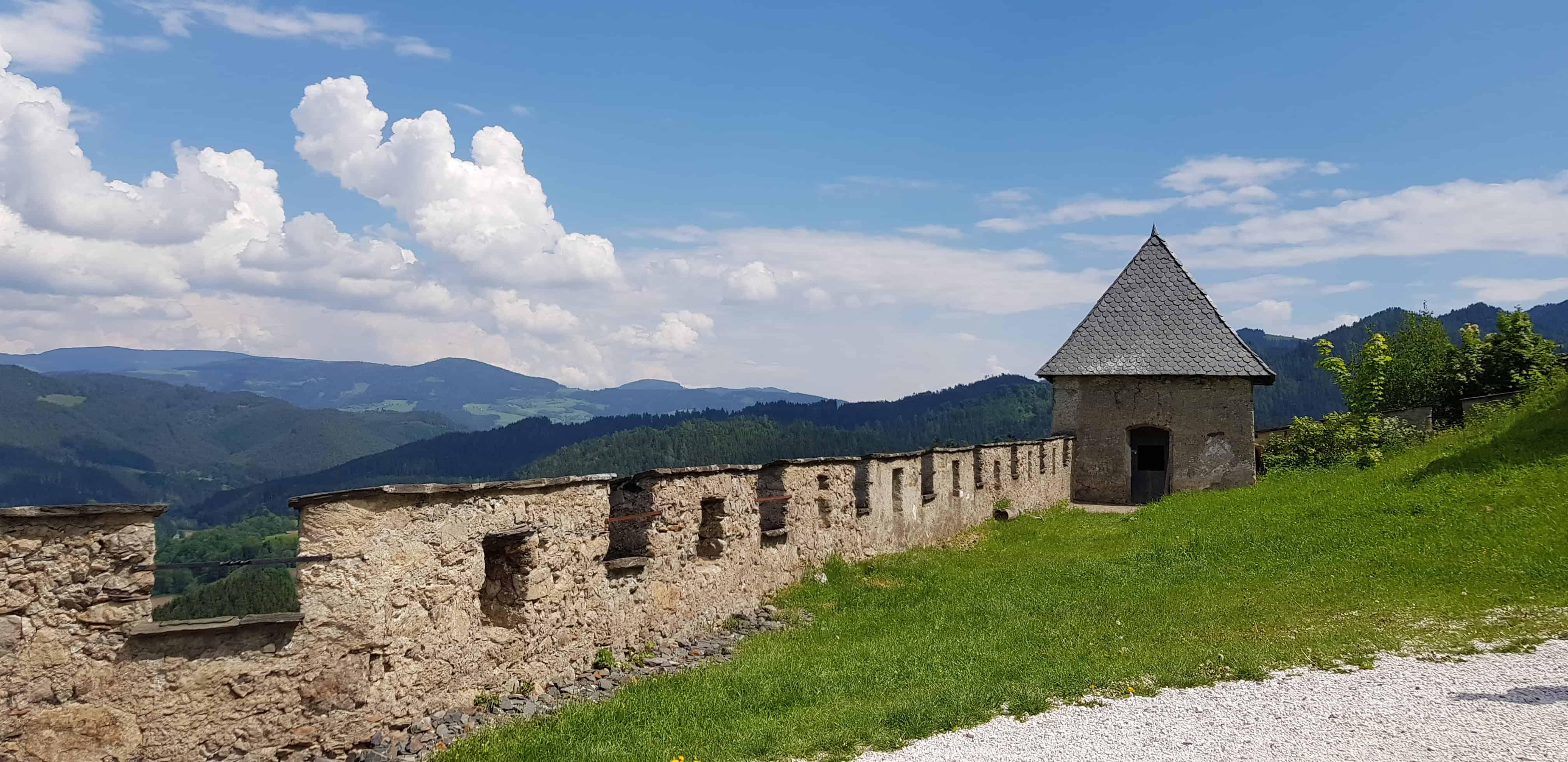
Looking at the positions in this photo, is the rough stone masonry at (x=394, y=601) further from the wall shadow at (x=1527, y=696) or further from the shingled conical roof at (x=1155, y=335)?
the shingled conical roof at (x=1155, y=335)

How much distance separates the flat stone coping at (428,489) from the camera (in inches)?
255

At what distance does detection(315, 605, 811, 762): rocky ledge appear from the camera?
6.73 meters

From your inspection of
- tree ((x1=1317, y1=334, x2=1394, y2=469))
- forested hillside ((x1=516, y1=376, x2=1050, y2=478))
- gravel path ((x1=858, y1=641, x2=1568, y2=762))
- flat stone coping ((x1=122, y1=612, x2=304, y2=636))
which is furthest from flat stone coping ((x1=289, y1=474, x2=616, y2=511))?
forested hillside ((x1=516, y1=376, x2=1050, y2=478))

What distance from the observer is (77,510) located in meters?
5.61

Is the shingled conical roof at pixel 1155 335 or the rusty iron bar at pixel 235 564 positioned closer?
the rusty iron bar at pixel 235 564

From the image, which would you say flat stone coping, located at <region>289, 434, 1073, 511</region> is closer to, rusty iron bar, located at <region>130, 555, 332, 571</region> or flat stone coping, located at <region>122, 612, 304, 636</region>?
rusty iron bar, located at <region>130, 555, 332, 571</region>

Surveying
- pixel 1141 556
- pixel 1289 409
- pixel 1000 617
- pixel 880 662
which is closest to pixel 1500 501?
pixel 1141 556

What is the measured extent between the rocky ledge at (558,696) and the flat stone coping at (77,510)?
196 centimetres

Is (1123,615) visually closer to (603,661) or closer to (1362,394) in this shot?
(603,661)

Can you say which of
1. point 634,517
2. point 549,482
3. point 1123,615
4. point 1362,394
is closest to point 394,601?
point 549,482

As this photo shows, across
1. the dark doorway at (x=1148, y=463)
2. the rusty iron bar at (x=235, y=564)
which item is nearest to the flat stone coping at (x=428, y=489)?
the rusty iron bar at (x=235, y=564)

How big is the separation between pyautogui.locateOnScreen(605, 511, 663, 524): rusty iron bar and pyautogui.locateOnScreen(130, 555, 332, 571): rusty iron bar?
285cm

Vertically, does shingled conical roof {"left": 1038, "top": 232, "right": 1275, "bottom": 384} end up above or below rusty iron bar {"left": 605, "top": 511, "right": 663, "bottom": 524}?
above

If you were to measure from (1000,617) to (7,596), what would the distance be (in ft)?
27.9
